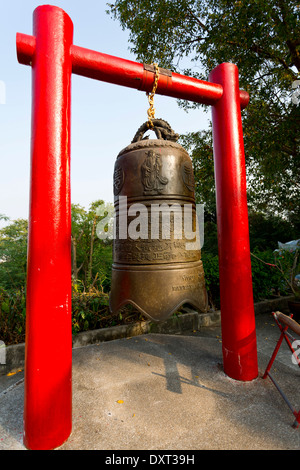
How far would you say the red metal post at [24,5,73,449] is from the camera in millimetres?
1823

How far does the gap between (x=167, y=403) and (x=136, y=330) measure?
176cm

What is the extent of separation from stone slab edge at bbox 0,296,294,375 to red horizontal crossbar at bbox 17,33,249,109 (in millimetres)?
3142

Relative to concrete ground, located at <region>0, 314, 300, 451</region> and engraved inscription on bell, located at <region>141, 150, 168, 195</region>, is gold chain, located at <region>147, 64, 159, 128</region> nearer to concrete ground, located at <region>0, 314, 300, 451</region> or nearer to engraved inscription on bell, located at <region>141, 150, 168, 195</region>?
engraved inscription on bell, located at <region>141, 150, 168, 195</region>

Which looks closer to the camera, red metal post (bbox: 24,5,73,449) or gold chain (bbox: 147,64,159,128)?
red metal post (bbox: 24,5,73,449)

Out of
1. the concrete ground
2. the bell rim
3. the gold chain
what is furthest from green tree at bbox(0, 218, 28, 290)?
the gold chain

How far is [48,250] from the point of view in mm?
1897

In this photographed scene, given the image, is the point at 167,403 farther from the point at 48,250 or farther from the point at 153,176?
the point at 153,176

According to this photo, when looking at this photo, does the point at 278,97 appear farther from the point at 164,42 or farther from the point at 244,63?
the point at 164,42

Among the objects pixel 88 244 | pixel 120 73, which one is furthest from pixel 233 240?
pixel 88 244

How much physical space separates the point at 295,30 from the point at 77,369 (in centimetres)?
639

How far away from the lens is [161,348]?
3.44 metres

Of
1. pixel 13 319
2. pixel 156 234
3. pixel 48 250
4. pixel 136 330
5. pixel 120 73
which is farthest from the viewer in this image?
pixel 136 330
